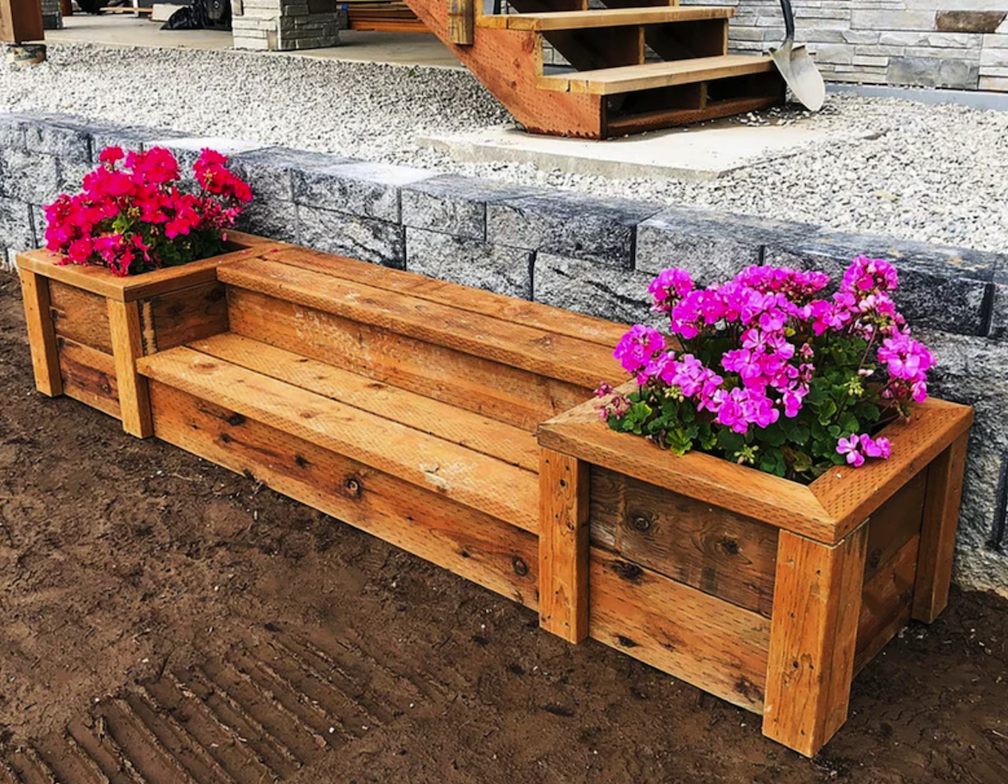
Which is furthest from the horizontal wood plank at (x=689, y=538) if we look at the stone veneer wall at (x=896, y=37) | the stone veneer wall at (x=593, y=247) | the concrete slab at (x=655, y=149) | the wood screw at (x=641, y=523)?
the stone veneer wall at (x=896, y=37)

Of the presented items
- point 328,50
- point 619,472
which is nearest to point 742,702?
point 619,472

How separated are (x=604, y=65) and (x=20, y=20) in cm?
401

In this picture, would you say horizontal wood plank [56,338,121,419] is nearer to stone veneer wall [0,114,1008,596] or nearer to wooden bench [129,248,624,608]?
wooden bench [129,248,624,608]

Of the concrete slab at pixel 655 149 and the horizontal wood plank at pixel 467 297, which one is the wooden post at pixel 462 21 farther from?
the horizontal wood plank at pixel 467 297

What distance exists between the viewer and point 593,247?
2734 mm

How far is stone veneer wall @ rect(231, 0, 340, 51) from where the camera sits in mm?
7254

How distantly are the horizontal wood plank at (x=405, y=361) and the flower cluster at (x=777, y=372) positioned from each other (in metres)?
0.45

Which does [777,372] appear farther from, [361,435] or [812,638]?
[361,435]

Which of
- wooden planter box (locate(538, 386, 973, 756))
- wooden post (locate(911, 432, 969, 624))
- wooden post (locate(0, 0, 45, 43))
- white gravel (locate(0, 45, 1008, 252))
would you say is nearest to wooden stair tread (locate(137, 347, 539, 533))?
wooden planter box (locate(538, 386, 973, 756))

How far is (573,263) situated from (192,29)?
25.7ft

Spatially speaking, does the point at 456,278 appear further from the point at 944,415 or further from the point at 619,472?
the point at 944,415

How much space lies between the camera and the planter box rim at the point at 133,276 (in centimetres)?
314

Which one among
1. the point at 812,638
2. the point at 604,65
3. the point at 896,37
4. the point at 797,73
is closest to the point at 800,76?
the point at 797,73

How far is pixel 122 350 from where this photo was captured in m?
3.21
